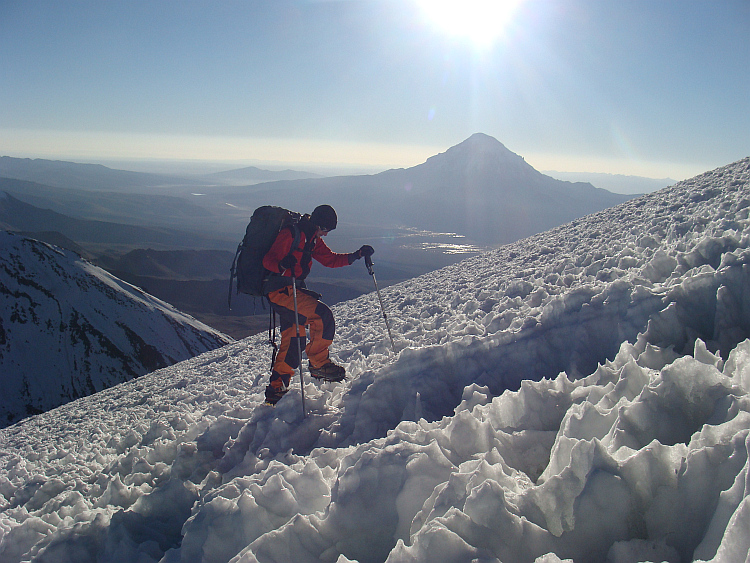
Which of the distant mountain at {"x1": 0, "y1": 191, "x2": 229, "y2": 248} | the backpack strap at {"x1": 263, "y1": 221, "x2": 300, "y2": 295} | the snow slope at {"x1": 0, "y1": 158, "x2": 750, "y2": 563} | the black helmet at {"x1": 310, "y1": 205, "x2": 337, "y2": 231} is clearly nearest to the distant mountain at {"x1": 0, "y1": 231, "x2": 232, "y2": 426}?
the snow slope at {"x1": 0, "y1": 158, "x2": 750, "y2": 563}

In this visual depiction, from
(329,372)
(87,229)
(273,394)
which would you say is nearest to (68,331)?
(273,394)

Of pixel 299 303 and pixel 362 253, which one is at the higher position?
pixel 362 253

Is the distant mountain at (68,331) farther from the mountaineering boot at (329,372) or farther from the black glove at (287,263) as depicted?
A: the black glove at (287,263)

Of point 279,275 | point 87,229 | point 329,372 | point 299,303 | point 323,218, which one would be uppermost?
point 323,218

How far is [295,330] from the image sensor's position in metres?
5.44

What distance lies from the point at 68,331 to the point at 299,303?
28467 millimetres

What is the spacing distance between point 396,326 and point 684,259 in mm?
5026

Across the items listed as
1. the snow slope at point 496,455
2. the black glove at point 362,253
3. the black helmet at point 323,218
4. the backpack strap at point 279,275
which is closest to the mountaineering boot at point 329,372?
the snow slope at point 496,455

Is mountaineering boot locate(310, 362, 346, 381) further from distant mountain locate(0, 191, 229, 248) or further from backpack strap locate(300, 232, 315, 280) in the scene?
distant mountain locate(0, 191, 229, 248)

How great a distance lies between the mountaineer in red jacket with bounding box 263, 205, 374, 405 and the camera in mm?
5164

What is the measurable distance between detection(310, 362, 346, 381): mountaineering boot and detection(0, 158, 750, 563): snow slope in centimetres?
13

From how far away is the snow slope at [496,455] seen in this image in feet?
5.93

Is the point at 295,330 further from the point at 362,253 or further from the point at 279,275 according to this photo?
the point at 362,253

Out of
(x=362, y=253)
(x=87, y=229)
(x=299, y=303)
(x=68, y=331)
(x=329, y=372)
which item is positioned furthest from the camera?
(x=87, y=229)
